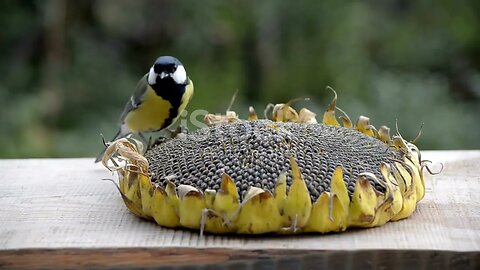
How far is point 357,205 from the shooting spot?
5.21 feet

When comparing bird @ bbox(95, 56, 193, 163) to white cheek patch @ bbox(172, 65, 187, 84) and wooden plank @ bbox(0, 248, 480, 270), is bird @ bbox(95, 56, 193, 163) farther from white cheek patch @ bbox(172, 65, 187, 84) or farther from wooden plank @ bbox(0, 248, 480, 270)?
wooden plank @ bbox(0, 248, 480, 270)

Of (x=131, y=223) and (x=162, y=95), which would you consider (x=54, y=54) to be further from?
(x=131, y=223)

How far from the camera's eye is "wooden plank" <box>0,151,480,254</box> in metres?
1.52

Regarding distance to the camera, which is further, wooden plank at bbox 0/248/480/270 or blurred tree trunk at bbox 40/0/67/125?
blurred tree trunk at bbox 40/0/67/125

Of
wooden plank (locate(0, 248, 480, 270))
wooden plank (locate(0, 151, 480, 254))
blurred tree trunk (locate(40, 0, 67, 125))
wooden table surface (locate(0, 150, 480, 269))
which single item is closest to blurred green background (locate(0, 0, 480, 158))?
blurred tree trunk (locate(40, 0, 67, 125))

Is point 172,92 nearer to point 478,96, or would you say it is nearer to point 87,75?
point 87,75

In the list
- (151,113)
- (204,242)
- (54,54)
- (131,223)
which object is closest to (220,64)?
(54,54)

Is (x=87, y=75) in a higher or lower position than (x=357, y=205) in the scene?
lower

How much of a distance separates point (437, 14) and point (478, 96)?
0.67m

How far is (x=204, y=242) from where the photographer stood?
1.53m

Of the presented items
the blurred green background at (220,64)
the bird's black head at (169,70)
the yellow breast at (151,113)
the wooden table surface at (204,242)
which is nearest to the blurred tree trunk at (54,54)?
the blurred green background at (220,64)

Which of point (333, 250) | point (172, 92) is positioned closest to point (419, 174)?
point (333, 250)

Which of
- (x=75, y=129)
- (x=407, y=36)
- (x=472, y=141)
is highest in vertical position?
(x=407, y=36)

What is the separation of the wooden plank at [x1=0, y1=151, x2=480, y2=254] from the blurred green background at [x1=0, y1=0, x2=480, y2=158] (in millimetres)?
2571
